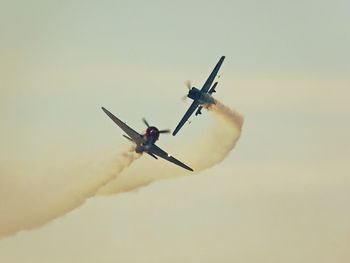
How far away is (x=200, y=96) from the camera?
15262 cm

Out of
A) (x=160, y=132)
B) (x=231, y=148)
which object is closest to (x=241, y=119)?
(x=231, y=148)

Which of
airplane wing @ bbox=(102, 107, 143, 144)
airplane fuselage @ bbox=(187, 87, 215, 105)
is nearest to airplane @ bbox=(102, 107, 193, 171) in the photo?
airplane wing @ bbox=(102, 107, 143, 144)

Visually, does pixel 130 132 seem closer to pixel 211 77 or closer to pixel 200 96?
pixel 200 96

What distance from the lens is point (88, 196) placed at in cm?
14988

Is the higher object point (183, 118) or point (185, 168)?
point (183, 118)

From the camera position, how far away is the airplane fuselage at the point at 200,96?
500 feet

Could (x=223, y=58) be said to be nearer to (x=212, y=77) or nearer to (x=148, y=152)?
(x=212, y=77)

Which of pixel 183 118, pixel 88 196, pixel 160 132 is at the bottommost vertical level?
pixel 88 196

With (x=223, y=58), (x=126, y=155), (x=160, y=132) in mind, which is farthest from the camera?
(x=223, y=58)

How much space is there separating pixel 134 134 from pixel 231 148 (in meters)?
18.6

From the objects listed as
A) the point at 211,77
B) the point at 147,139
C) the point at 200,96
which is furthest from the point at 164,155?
the point at 211,77

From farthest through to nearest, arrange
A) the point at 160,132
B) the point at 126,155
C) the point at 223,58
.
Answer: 1. the point at 223,58
2. the point at 126,155
3. the point at 160,132

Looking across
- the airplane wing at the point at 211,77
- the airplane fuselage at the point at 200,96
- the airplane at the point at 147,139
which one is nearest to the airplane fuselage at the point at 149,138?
the airplane at the point at 147,139

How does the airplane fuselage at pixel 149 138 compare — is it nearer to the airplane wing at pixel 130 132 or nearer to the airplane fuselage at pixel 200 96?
the airplane wing at pixel 130 132
